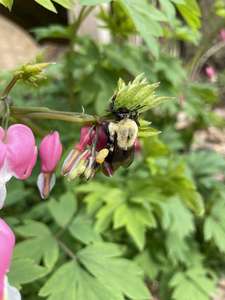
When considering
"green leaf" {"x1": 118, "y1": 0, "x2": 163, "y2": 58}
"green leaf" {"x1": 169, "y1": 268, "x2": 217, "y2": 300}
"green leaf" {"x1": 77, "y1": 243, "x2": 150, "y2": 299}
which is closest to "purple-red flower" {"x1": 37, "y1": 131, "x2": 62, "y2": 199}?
"green leaf" {"x1": 118, "y1": 0, "x2": 163, "y2": 58}

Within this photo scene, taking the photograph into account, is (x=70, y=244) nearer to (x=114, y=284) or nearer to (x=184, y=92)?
(x=114, y=284)

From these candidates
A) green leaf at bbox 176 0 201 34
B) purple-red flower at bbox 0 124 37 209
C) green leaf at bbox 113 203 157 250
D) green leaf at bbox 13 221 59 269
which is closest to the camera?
purple-red flower at bbox 0 124 37 209

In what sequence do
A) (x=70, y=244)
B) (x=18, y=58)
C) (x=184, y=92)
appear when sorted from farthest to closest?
(x=18, y=58), (x=184, y=92), (x=70, y=244)

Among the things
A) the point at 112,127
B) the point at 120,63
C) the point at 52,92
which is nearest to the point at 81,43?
the point at 120,63

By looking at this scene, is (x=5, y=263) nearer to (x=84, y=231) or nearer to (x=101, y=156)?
(x=101, y=156)

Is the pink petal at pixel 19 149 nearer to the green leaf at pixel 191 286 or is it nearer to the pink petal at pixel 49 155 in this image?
the pink petal at pixel 49 155

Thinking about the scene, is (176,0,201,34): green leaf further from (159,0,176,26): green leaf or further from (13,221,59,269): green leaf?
(13,221,59,269): green leaf

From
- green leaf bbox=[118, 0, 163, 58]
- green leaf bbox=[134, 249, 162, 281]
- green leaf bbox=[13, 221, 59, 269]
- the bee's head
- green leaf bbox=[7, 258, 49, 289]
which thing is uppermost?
green leaf bbox=[118, 0, 163, 58]
